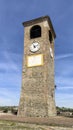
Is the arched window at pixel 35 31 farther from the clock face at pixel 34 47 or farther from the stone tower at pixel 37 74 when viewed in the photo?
the clock face at pixel 34 47

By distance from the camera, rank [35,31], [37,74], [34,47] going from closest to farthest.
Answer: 1. [37,74]
2. [34,47]
3. [35,31]

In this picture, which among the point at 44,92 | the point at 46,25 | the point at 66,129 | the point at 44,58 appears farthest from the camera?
the point at 46,25

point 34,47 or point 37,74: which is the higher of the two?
point 34,47

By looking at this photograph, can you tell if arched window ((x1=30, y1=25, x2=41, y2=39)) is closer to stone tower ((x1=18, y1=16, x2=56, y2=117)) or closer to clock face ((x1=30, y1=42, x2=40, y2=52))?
Answer: stone tower ((x1=18, y1=16, x2=56, y2=117))

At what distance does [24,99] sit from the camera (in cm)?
1619

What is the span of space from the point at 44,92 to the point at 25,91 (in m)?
2.03

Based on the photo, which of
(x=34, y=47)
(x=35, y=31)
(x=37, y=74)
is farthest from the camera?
(x=35, y=31)

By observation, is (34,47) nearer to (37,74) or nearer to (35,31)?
(35,31)

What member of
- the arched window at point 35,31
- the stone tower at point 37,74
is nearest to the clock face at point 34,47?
the stone tower at point 37,74

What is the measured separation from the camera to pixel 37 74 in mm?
16531

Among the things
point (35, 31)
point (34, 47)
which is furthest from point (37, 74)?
point (35, 31)

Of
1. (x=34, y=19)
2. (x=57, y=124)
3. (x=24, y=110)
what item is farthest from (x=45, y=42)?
(x=57, y=124)

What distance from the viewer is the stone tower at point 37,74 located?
612 inches

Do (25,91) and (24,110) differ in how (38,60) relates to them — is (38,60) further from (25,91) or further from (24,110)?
(24,110)
